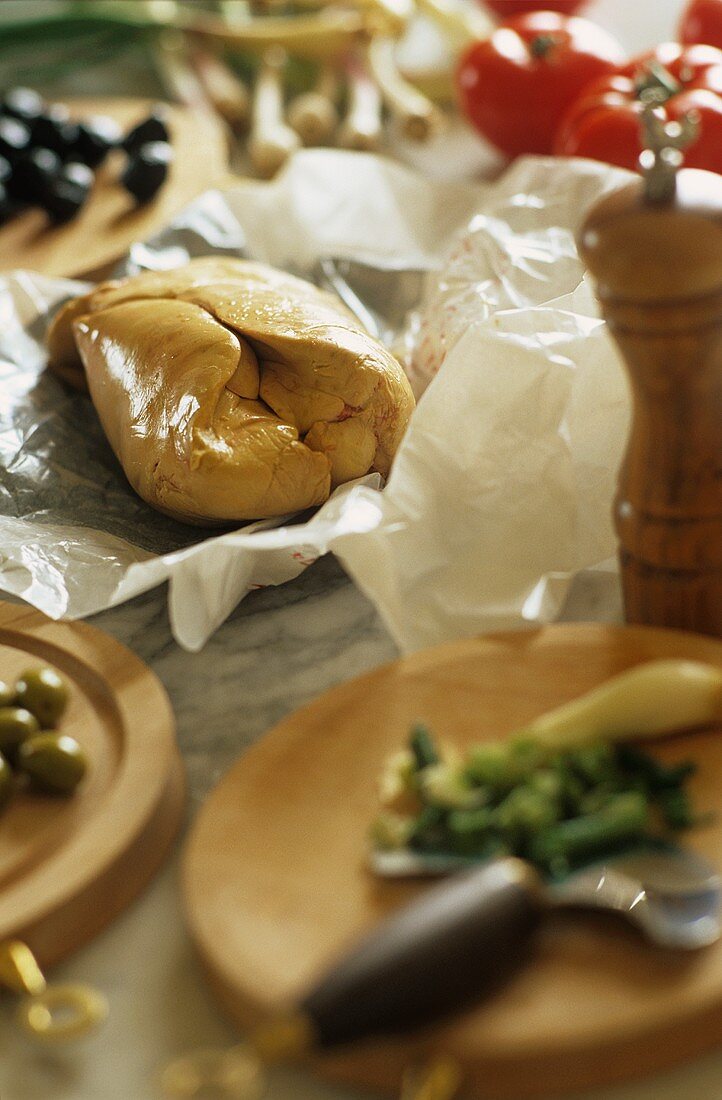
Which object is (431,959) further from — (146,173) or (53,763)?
(146,173)

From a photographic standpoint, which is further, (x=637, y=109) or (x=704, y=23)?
(x=704, y=23)

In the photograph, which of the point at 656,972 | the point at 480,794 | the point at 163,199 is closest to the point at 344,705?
the point at 480,794

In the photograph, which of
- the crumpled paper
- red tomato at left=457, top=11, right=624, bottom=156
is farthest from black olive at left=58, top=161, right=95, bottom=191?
red tomato at left=457, top=11, right=624, bottom=156

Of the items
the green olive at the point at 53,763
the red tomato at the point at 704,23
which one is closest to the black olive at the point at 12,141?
the red tomato at the point at 704,23

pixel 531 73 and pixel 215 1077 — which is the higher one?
pixel 531 73

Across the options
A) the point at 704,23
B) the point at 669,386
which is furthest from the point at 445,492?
the point at 704,23

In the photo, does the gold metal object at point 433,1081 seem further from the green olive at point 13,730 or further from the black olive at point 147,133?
the black olive at point 147,133
